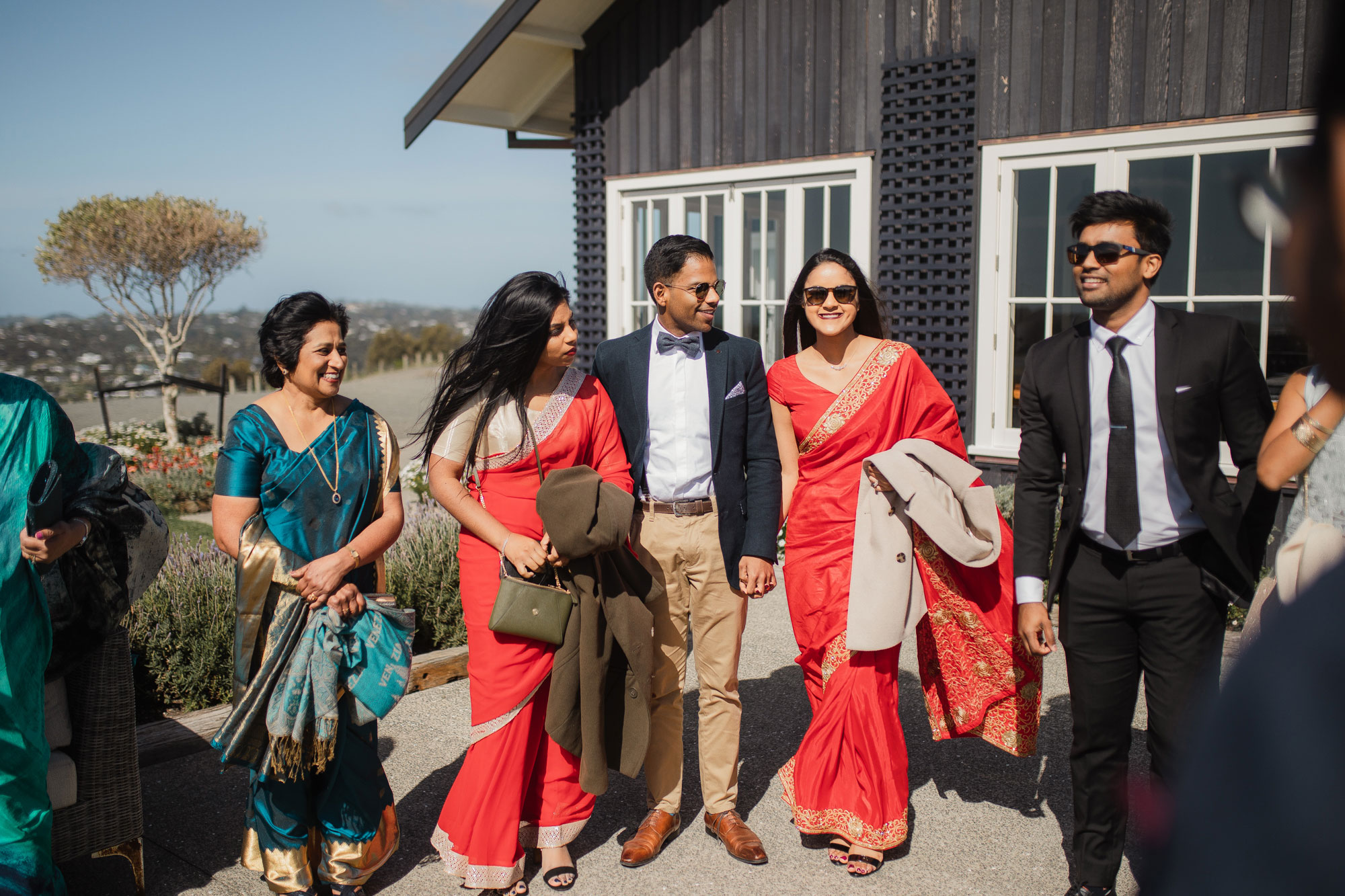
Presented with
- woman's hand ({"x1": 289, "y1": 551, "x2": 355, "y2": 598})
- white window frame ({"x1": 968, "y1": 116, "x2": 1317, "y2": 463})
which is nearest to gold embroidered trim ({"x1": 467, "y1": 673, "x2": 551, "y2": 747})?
woman's hand ({"x1": 289, "y1": 551, "x2": 355, "y2": 598})

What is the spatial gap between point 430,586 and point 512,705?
8.63ft

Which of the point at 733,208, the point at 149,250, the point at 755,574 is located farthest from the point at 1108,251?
the point at 149,250

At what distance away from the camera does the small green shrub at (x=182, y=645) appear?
4.53 m

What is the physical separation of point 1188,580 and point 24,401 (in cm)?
339

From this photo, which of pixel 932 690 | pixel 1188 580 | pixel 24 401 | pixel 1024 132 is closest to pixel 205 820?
pixel 24 401

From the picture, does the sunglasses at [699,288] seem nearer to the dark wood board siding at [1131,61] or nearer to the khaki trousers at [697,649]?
the khaki trousers at [697,649]

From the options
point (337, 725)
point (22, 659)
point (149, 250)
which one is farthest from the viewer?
point (149, 250)

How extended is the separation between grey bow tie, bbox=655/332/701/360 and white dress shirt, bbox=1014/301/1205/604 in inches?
51.5

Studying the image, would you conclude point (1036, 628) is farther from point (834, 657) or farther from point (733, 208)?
point (733, 208)

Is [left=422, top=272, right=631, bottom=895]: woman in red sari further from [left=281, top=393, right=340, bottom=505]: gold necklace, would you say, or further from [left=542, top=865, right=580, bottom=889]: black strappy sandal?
[left=281, top=393, right=340, bottom=505]: gold necklace

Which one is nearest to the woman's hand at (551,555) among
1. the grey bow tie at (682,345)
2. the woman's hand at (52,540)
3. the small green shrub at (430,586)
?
the grey bow tie at (682,345)

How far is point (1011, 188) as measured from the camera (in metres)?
7.07

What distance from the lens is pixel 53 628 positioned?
9.89 feet

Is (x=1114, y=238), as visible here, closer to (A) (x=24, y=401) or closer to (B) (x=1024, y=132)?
(A) (x=24, y=401)
